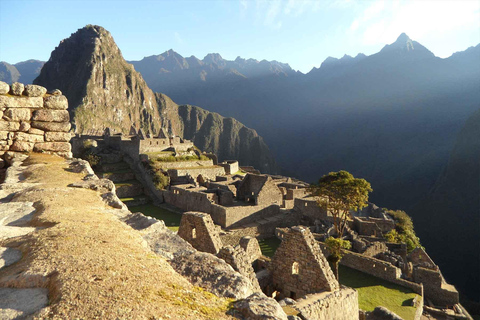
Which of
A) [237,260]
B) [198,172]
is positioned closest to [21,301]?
[237,260]

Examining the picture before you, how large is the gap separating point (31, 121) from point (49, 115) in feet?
1.79

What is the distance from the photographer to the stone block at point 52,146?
944 cm

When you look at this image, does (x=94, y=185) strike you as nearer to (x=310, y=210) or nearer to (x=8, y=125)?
(x=8, y=125)

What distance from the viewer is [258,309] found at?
2.67 m

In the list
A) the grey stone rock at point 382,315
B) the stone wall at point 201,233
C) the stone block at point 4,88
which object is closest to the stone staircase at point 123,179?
the stone block at point 4,88

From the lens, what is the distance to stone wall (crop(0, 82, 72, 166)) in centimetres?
869

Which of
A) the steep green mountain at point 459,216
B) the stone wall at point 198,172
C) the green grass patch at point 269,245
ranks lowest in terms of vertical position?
the steep green mountain at point 459,216

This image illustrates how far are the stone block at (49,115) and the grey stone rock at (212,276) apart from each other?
26.6ft

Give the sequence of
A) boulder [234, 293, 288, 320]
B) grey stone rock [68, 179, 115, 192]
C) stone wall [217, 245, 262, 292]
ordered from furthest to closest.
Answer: grey stone rock [68, 179, 115, 192]
stone wall [217, 245, 262, 292]
boulder [234, 293, 288, 320]

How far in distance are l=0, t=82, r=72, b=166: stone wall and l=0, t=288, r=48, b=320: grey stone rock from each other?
27.0ft

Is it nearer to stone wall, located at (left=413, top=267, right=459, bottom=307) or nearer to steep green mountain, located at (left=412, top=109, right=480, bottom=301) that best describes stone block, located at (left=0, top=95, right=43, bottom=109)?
stone wall, located at (left=413, top=267, right=459, bottom=307)

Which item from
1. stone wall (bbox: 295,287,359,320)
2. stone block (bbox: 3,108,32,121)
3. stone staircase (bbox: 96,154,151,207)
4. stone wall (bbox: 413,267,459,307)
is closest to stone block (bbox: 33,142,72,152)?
stone block (bbox: 3,108,32,121)

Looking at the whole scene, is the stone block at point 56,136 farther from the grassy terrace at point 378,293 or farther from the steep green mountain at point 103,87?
the steep green mountain at point 103,87

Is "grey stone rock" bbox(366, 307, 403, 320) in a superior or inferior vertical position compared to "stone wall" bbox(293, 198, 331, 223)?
superior
